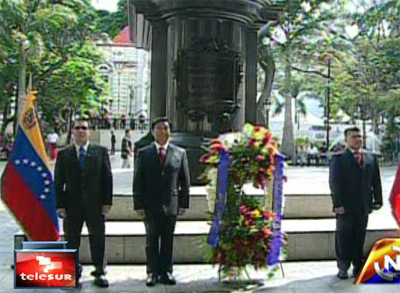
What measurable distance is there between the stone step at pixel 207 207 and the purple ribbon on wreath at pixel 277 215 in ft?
5.70

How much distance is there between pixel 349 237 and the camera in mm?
6309

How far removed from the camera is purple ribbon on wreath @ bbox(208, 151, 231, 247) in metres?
5.88

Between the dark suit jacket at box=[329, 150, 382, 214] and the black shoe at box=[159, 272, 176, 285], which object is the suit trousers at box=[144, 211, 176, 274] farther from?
the dark suit jacket at box=[329, 150, 382, 214]

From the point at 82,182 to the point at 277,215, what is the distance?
207cm

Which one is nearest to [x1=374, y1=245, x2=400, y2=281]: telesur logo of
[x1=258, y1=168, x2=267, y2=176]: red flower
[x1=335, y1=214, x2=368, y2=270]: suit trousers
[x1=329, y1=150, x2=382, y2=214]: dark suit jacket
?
[x1=335, y1=214, x2=368, y2=270]: suit trousers

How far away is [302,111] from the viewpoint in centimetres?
6275

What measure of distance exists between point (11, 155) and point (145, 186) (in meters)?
1.60

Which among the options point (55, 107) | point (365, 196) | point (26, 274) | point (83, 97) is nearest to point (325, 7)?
point (83, 97)

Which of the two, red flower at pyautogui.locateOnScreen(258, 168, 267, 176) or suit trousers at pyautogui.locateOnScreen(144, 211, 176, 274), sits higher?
red flower at pyautogui.locateOnScreen(258, 168, 267, 176)

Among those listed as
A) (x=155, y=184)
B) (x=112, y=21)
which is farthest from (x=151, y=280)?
(x=112, y=21)

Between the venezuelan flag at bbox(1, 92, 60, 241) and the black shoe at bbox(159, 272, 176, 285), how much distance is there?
4.12ft

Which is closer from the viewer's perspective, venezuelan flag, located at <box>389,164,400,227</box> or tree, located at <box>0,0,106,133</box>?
venezuelan flag, located at <box>389,164,400,227</box>

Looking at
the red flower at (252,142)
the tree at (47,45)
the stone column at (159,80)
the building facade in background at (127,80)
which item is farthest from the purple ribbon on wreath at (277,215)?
the building facade in background at (127,80)

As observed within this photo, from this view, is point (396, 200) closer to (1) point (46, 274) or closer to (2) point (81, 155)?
(2) point (81, 155)
